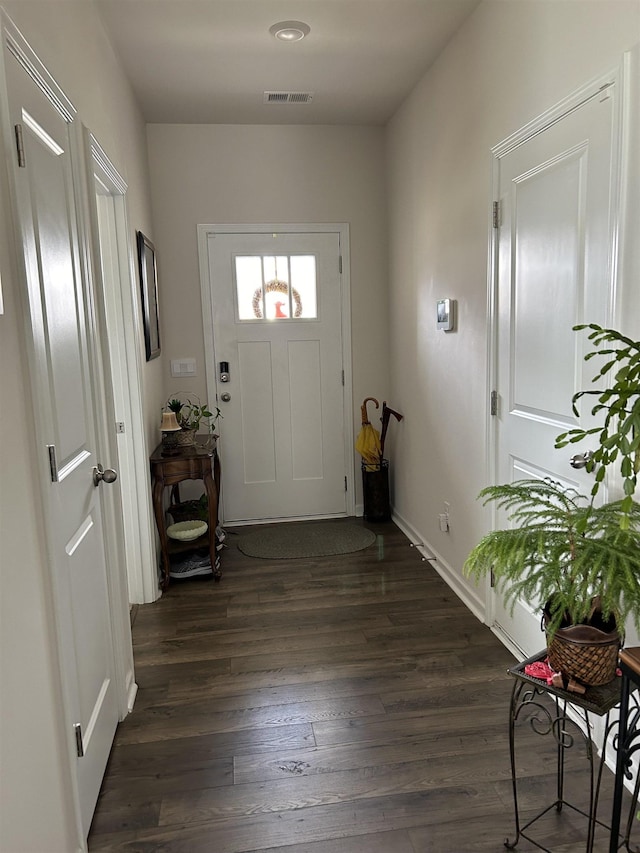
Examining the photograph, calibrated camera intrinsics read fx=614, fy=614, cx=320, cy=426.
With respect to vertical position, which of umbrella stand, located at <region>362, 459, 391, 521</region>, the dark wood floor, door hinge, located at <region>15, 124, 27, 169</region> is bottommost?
the dark wood floor

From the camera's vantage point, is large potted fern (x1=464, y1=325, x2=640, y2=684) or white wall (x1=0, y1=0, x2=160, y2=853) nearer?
white wall (x1=0, y1=0, x2=160, y2=853)

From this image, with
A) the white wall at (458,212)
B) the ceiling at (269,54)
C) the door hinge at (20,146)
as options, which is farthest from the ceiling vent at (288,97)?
the door hinge at (20,146)

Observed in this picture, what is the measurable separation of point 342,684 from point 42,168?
2054mm

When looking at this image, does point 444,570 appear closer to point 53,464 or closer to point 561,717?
point 561,717

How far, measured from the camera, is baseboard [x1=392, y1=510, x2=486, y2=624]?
298 cm

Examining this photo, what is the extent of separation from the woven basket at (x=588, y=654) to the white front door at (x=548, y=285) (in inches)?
9.0

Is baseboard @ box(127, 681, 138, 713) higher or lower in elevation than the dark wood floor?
higher

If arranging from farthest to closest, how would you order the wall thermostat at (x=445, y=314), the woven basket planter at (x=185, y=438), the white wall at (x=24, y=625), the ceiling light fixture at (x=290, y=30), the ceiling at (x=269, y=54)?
the woven basket planter at (x=185, y=438)
the wall thermostat at (x=445, y=314)
the ceiling light fixture at (x=290, y=30)
the ceiling at (x=269, y=54)
the white wall at (x=24, y=625)

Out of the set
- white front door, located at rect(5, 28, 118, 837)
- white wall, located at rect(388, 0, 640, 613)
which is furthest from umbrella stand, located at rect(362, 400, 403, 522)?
white front door, located at rect(5, 28, 118, 837)

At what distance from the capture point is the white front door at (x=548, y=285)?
6.23 feet

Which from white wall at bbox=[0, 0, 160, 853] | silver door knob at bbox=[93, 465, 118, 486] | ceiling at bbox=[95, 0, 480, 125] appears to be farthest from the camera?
ceiling at bbox=[95, 0, 480, 125]

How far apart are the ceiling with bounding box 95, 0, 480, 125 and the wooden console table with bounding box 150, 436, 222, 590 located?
6.64 ft

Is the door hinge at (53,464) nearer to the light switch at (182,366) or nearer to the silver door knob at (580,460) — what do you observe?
the silver door knob at (580,460)

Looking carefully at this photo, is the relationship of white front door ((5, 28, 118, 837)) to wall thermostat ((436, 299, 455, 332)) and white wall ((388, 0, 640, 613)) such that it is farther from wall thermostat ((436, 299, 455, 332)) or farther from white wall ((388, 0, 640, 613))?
wall thermostat ((436, 299, 455, 332))
